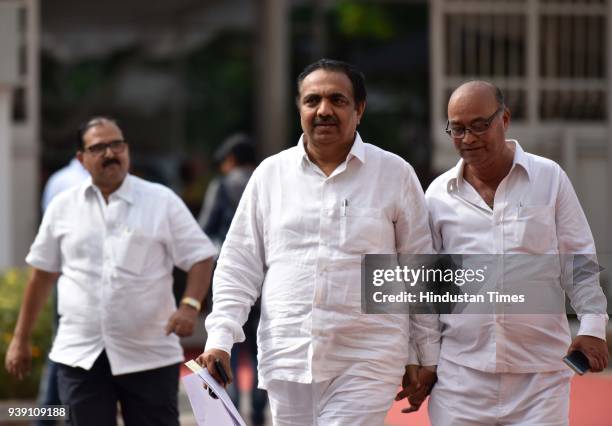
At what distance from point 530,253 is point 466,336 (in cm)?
40

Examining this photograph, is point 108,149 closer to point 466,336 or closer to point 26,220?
point 466,336

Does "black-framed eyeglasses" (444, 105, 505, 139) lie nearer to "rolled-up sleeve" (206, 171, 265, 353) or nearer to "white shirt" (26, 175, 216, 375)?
"rolled-up sleeve" (206, 171, 265, 353)

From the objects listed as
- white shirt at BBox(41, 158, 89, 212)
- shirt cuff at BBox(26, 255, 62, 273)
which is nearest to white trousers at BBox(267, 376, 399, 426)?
shirt cuff at BBox(26, 255, 62, 273)

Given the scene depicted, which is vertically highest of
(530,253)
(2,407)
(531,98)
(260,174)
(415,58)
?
(415,58)

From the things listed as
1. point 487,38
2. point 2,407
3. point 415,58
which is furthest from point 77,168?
point 415,58

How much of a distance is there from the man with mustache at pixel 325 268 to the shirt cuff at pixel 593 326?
569mm

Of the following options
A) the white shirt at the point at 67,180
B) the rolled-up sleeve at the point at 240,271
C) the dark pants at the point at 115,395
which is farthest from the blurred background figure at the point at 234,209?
the rolled-up sleeve at the point at 240,271

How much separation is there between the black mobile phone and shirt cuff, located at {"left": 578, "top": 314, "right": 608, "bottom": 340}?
0.31 feet

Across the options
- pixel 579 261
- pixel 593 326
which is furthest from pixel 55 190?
pixel 593 326

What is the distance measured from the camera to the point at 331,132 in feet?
16.9

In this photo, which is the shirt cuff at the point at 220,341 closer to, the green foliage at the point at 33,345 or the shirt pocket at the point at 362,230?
the shirt pocket at the point at 362,230

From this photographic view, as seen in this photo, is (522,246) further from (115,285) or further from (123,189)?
(123,189)

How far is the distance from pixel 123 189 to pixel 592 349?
2604 mm

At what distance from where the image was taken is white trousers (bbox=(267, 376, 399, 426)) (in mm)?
5012
